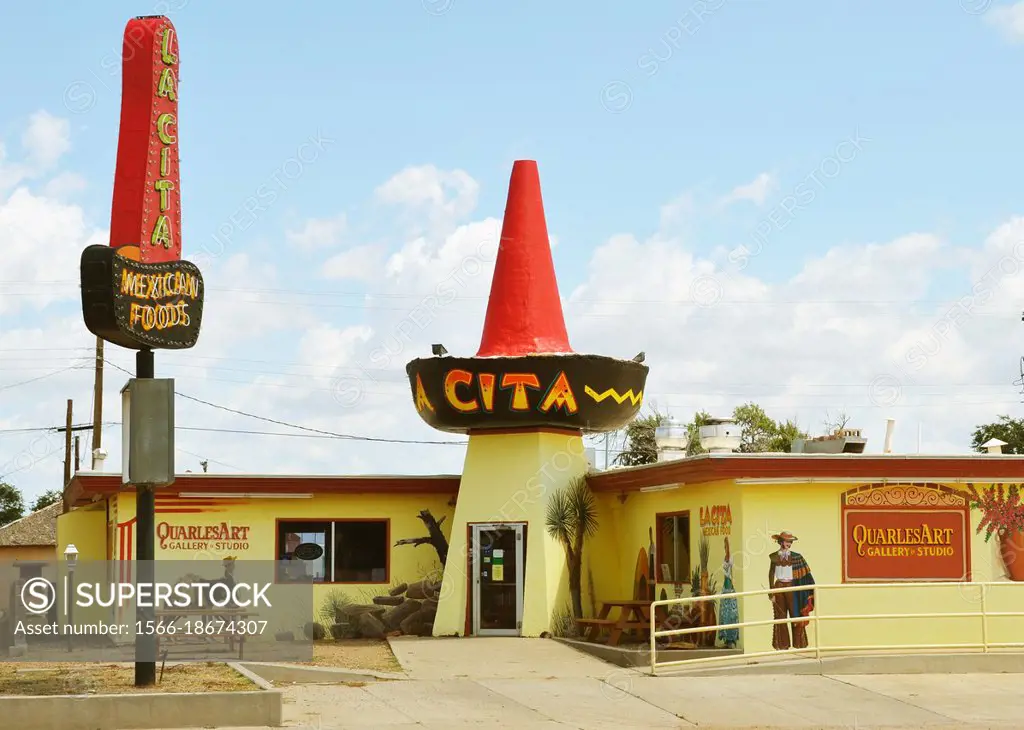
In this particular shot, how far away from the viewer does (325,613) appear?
24.6 meters

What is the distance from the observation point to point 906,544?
19.9 m

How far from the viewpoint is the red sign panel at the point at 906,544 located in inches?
778

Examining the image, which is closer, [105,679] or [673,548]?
[105,679]

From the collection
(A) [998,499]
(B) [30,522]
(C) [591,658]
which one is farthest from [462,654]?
(B) [30,522]

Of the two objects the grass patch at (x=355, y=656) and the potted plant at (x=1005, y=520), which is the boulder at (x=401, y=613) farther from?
the potted plant at (x=1005, y=520)

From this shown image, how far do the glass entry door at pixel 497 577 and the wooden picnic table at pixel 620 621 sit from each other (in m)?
1.24

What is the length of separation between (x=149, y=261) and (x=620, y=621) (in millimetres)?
9272

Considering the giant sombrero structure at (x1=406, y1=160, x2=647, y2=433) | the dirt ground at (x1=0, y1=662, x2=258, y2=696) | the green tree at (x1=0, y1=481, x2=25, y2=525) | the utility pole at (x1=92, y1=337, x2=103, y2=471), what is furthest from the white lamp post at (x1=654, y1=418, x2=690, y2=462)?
the green tree at (x1=0, y1=481, x2=25, y2=525)

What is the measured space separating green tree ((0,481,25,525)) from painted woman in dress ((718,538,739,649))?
7303 cm

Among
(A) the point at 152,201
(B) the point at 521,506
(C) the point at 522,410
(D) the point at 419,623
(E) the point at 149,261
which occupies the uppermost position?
(A) the point at 152,201

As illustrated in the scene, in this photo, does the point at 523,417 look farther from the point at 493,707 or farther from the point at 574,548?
the point at 493,707

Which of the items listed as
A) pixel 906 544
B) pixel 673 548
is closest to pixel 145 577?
pixel 673 548

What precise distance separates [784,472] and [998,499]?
353cm

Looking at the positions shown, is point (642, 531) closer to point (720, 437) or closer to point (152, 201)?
point (720, 437)
